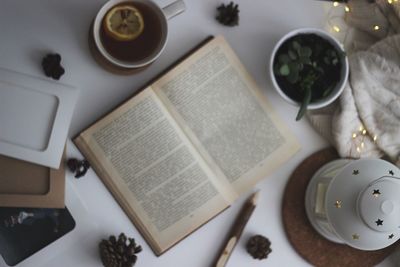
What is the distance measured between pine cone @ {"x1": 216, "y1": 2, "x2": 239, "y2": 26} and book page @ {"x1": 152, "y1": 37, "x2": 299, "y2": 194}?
3cm

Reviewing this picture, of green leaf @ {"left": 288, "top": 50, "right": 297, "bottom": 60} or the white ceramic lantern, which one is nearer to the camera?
the white ceramic lantern

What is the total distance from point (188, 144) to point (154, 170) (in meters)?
0.07

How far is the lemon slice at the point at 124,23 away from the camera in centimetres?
87

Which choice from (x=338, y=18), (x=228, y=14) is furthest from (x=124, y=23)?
(x=338, y=18)

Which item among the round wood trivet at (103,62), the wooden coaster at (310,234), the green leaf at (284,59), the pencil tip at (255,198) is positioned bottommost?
the wooden coaster at (310,234)

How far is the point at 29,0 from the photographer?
89 cm

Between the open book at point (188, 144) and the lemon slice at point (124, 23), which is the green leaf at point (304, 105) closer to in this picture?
the open book at point (188, 144)

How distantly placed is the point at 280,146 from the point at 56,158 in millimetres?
377

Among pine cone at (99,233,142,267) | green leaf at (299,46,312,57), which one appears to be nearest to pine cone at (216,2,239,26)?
green leaf at (299,46,312,57)

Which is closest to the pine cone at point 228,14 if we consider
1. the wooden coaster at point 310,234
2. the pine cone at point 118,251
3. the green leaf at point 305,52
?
the green leaf at point 305,52

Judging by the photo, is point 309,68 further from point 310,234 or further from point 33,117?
point 33,117

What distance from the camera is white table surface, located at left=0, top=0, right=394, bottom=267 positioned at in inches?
35.3

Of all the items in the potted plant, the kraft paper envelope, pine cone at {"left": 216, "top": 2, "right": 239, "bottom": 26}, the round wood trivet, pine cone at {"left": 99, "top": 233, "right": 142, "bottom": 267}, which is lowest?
pine cone at {"left": 99, "top": 233, "right": 142, "bottom": 267}

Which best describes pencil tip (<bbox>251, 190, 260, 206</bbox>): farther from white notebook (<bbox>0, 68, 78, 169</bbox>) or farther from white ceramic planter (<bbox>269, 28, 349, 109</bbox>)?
white notebook (<bbox>0, 68, 78, 169</bbox>)
